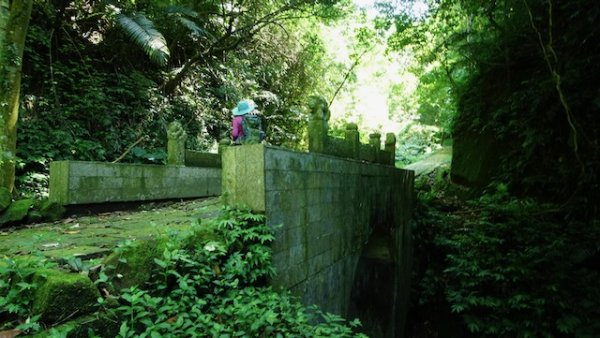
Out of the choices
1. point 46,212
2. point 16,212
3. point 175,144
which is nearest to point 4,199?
point 16,212

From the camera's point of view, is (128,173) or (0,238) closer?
(0,238)

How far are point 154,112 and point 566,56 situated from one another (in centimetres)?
993

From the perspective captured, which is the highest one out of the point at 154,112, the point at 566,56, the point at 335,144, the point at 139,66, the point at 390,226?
the point at 139,66

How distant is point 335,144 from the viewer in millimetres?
5730

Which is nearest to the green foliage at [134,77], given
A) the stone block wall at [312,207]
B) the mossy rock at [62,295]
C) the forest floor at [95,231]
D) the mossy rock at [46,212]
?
the forest floor at [95,231]

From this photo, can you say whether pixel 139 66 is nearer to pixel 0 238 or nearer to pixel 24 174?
pixel 24 174

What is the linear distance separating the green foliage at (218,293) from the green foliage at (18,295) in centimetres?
43

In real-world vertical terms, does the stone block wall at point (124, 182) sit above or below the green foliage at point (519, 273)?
above

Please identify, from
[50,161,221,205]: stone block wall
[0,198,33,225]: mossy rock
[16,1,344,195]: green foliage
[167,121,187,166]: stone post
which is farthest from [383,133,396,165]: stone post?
[0,198,33,225]: mossy rock

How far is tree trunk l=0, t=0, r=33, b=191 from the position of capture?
5362 mm

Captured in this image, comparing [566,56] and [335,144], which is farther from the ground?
[566,56]

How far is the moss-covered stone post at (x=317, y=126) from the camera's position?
5172mm

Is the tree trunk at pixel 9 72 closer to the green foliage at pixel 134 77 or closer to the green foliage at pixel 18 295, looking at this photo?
the green foliage at pixel 134 77

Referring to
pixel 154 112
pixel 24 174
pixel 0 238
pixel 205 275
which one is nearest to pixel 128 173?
pixel 0 238
